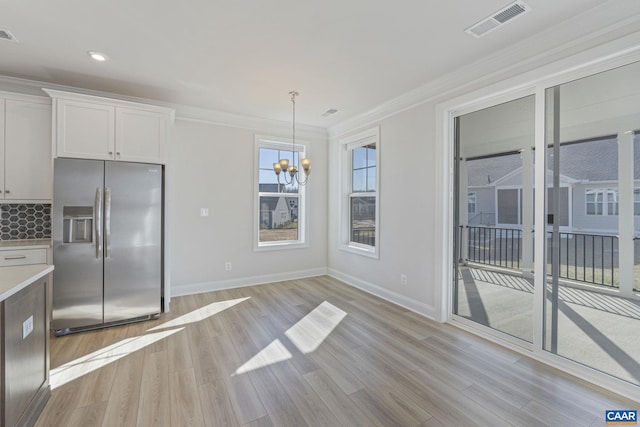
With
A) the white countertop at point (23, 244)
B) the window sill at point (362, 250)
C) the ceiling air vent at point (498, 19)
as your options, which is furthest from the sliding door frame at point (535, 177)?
the white countertop at point (23, 244)

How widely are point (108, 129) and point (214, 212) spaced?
1686 mm

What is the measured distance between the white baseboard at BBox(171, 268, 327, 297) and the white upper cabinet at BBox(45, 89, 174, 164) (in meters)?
1.89

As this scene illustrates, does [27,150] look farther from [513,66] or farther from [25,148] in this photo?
[513,66]

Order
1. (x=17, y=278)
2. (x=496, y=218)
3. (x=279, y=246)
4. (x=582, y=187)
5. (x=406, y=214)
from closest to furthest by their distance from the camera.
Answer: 1. (x=17, y=278)
2. (x=582, y=187)
3. (x=496, y=218)
4. (x=406, y=214)
5. (x=279, y=246)

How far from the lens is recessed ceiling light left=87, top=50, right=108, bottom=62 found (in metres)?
2.65

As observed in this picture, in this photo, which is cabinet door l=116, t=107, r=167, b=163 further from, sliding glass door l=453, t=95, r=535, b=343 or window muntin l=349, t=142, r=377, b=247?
sliding glass door l=453, t=95, r=535, b=343

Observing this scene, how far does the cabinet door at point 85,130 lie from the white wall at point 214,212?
0.89 meters

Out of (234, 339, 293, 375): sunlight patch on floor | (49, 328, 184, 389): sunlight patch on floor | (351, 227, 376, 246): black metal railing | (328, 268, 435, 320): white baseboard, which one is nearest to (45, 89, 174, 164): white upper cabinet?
(49, 328, 184, 389): sunlight patch on floor

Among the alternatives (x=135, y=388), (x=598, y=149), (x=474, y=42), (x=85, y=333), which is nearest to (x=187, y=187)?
(x=85, y=333)

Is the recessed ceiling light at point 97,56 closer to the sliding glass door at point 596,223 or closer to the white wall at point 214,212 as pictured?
the white wall at point 214,212

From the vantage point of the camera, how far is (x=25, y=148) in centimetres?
308

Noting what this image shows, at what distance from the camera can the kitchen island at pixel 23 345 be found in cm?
148

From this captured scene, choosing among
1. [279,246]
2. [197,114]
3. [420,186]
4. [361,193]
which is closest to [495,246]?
[420,186]

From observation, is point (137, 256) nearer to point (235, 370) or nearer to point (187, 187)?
point (187, 187)
